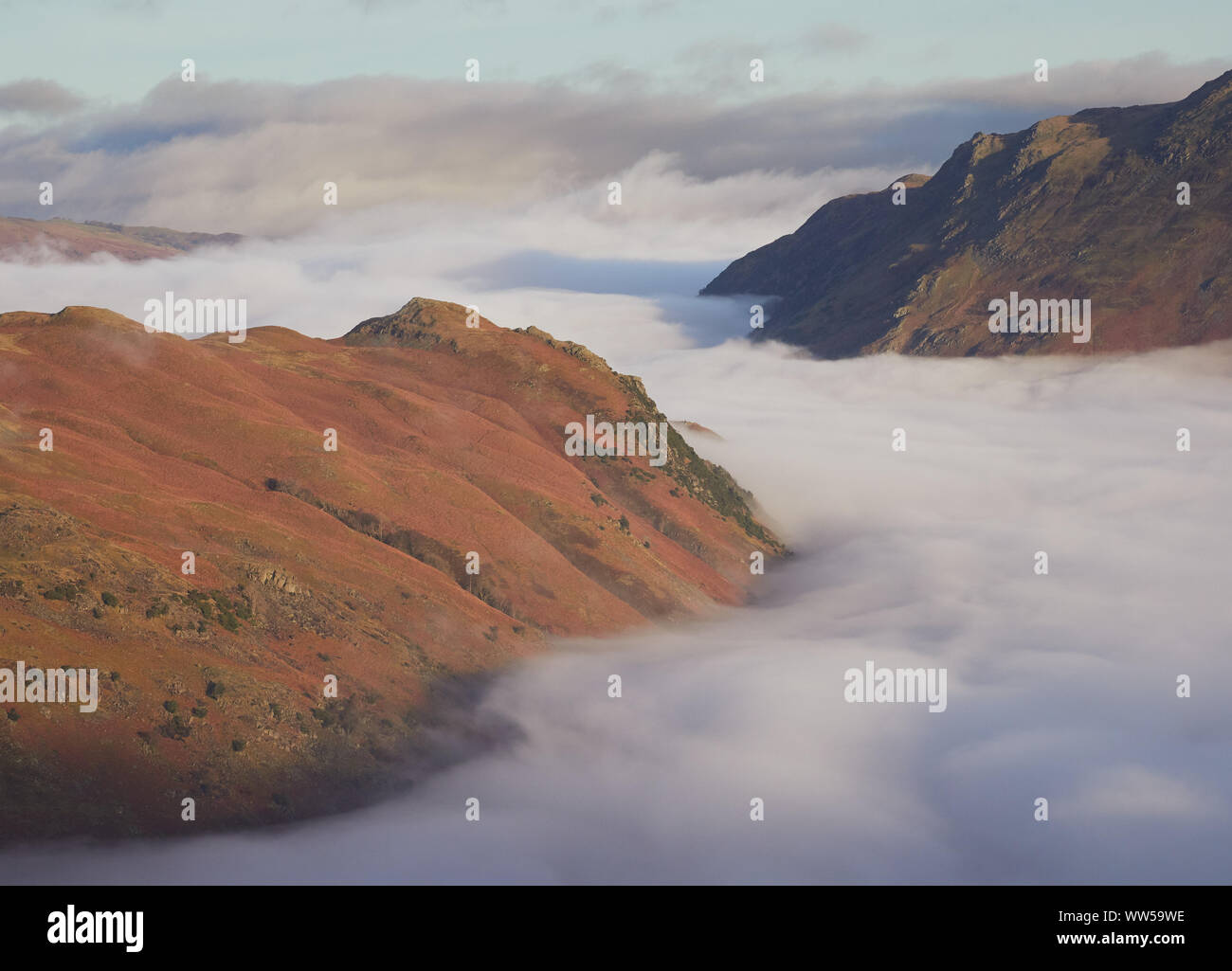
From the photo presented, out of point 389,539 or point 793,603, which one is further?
point 793,603

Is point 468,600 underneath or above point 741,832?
above

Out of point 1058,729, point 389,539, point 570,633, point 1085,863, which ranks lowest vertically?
point 1085,863

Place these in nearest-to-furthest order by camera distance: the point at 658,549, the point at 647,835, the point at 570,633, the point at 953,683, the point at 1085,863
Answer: the point at 647,835, the point at 1085,863, the point at 570,633, the point at 953,683, the point at 658,549

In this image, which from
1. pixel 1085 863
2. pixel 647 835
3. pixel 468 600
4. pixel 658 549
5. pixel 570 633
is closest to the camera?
pixel 647 835

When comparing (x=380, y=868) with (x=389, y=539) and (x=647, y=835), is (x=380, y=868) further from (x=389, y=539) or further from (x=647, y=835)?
(x=389, y=539)

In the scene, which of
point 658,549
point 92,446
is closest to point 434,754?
point 92,446

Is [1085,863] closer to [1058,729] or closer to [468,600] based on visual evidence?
[1058,729]

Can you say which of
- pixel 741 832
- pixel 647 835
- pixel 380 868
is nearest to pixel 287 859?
pixel 380 868
